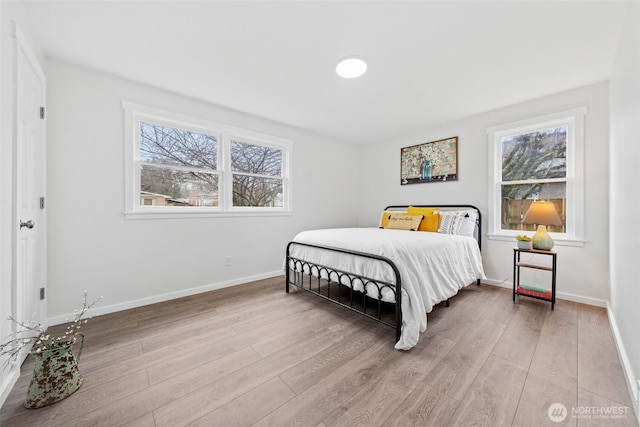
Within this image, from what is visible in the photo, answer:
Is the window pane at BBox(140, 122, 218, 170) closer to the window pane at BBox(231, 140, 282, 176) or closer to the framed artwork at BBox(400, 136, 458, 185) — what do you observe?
the window pane at BBox(231, 140, 282, 176)

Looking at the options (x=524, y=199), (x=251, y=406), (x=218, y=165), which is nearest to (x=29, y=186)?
(x=218, y=165)

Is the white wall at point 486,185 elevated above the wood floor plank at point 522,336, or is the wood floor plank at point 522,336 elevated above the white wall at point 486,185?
the white wall at point 486,185

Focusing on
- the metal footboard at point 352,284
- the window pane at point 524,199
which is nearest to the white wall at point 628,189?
the window pane at point 524,199

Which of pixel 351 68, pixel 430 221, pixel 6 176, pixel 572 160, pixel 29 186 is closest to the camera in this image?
pixel 6 176

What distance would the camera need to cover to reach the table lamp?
2.51 m

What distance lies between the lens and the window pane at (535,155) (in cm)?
291

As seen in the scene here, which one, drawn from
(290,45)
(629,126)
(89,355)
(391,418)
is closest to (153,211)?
(89,355)

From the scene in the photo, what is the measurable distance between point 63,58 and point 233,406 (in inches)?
124

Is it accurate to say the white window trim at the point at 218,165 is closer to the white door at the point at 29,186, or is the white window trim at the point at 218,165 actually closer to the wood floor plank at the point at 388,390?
the white door at the point at 29,186

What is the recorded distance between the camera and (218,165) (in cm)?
327

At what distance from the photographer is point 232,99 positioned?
2.98 meters

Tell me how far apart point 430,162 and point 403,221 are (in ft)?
3.79

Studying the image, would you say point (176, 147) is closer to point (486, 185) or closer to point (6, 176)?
point (6, 176)

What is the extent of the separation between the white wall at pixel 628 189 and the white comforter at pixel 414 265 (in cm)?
106
